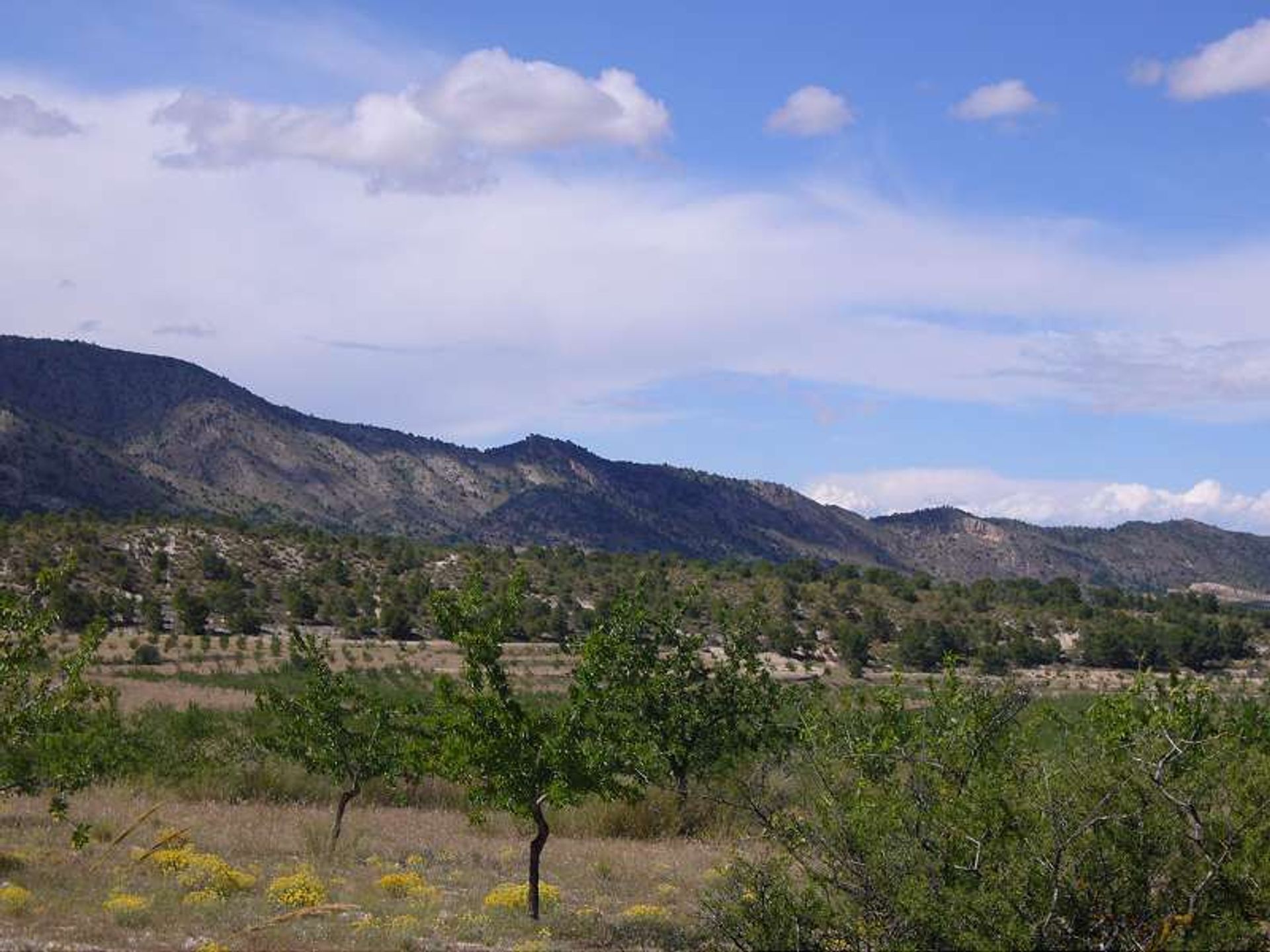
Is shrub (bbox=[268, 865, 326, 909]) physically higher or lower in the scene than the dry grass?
higher

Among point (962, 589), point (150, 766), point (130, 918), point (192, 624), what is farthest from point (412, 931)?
point (962, 589)

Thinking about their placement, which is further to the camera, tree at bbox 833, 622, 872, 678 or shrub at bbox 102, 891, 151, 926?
tree at bbox 833, 622, 872, 678

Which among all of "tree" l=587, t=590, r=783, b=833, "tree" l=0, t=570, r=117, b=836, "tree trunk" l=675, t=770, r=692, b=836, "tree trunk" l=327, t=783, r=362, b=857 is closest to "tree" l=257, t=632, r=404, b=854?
"tree trunk" l=327, t=783, r=362, b=857

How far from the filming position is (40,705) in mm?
14602

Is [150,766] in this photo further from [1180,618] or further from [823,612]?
[1180,618]

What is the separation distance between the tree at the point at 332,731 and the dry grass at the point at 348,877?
1.24 metres

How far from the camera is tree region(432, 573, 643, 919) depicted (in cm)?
1633

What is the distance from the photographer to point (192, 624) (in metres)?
76.1

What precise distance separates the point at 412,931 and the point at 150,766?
15.9 m

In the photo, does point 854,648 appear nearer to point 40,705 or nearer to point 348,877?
point 348,877

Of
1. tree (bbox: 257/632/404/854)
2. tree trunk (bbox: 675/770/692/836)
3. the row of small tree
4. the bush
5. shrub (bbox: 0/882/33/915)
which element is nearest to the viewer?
shrub (bbox: 0/882/33/915)

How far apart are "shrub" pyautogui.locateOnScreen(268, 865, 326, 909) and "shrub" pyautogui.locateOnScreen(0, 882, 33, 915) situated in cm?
289

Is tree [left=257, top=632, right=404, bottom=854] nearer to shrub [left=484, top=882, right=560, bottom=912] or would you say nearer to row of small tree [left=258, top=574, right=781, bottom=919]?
row of small tree [left=258, top=574, right=781, bottom=919]

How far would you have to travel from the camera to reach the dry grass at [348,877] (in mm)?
14695
